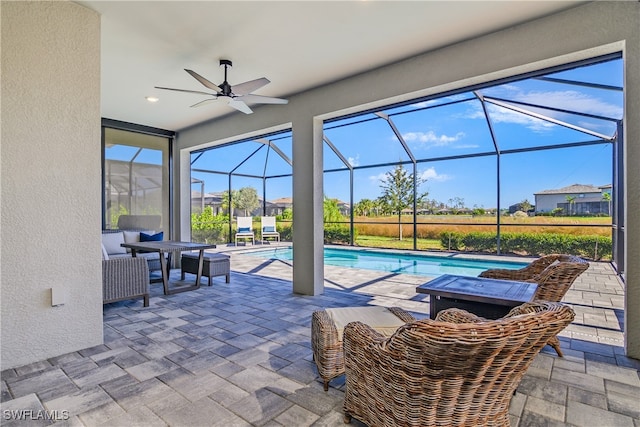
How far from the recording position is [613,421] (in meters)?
1.81

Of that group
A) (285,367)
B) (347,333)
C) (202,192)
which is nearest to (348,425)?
(347,333)

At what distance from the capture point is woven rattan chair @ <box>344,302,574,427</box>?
1.17m

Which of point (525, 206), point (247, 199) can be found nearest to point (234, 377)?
point (525, 206)

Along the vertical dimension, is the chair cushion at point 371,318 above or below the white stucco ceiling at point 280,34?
below

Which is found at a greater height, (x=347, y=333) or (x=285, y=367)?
(x=347, y=333)

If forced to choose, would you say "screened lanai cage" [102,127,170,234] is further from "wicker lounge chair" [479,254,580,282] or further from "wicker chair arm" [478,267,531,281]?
"wicker lounge chair" [479,254,580,282]

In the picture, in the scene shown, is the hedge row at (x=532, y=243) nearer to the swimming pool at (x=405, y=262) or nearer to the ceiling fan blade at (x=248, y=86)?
the swimming pool at (x=405, y=262)

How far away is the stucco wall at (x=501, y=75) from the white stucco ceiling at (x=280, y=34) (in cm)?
14

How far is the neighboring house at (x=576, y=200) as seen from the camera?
26.0ft

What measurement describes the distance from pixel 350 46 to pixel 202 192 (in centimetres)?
909

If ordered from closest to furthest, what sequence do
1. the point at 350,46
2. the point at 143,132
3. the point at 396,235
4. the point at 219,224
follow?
the point at 350,46, the point at 143,132, the point at 396,235, the point at 219,224

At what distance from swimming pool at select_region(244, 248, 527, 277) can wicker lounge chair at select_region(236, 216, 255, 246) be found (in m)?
1.60

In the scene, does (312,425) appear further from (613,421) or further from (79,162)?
(79,162)

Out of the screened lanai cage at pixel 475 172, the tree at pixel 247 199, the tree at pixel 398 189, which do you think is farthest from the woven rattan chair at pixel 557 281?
the tree at pixel 247 199
